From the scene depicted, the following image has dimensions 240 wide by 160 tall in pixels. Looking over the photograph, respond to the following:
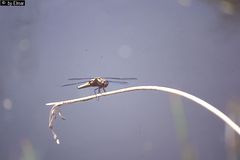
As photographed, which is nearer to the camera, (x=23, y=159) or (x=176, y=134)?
(x=176, y=134)

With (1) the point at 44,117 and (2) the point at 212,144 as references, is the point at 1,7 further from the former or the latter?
(2) the point at 212,144

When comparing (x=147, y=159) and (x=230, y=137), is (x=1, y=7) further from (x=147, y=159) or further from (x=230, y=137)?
(x=230, y=137)

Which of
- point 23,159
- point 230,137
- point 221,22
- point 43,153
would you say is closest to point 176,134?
point 230,137

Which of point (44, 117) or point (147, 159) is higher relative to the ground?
point (44, 117)

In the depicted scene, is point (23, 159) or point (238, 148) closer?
point (238, 148)

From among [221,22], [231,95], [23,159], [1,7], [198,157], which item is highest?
[1,7]

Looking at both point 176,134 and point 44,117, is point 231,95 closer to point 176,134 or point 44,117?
point 176,134

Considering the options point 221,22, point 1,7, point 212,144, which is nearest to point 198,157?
point 212,144

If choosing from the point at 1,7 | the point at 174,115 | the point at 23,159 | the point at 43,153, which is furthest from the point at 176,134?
the point at 1,7

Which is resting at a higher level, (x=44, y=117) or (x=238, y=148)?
(x=44, y=117)
